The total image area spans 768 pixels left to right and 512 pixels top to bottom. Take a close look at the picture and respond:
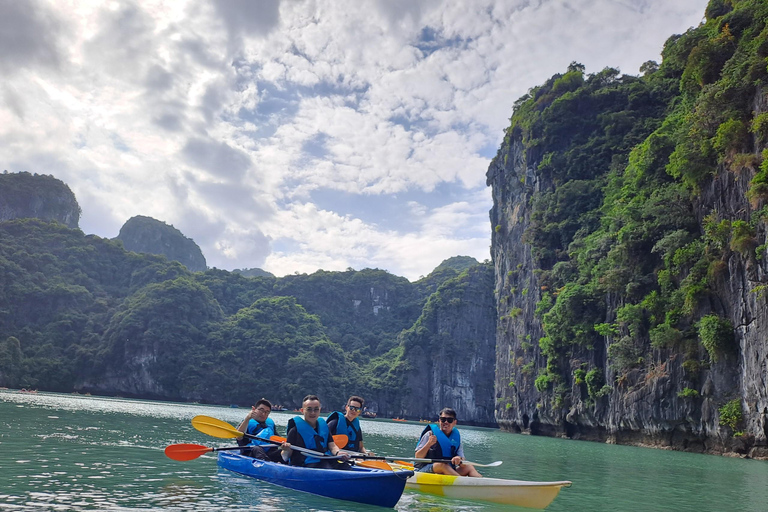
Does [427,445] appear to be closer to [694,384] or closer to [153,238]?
[694,384]

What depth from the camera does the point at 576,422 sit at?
110 ft

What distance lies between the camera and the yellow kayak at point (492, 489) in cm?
816

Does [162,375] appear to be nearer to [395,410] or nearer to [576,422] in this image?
[395,410]

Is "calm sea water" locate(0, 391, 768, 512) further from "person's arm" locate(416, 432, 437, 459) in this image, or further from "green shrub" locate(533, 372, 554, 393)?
"green shrub" locate(533, 372, 554, 393)

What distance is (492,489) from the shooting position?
8570 millimetres

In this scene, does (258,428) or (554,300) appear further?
(554,300)

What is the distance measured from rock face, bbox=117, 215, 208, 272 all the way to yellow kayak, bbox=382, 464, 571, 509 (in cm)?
12384

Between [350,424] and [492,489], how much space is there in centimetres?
263

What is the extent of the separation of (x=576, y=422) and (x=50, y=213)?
3917 inches

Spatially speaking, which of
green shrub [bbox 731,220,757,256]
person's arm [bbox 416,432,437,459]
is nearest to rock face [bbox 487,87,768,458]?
green shrub [bbox 731,220,757,256]

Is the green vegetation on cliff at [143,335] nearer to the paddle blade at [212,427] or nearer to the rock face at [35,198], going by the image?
the rock face at [35,198]

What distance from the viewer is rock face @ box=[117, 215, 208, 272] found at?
406 feet

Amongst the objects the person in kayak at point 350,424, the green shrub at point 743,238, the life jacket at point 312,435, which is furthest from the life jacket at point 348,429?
the green shrub at point 743,238

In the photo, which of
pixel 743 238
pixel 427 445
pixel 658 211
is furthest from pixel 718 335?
pixel 427 445
